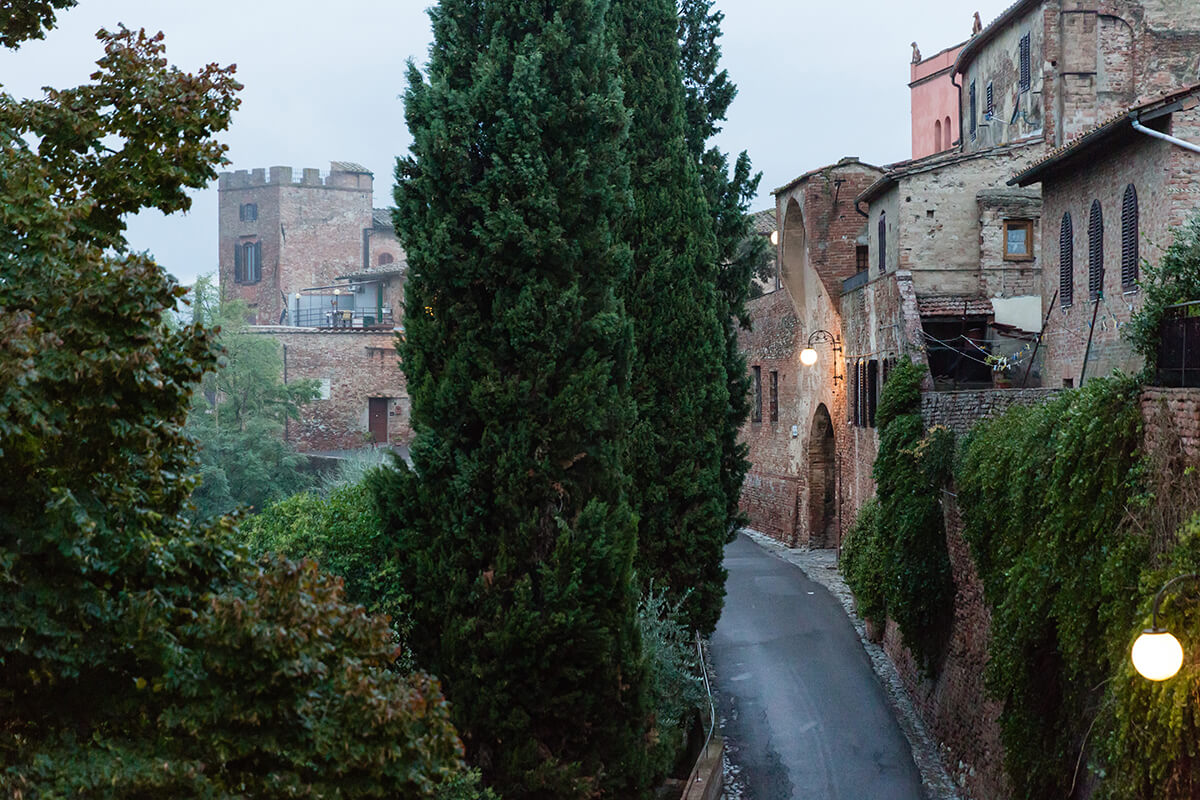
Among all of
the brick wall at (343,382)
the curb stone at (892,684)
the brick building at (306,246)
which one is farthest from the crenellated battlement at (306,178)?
the curb stone at (892,684)

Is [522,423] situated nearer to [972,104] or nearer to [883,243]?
[883,243]

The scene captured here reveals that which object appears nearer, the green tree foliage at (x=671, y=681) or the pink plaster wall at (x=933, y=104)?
the green tree foliage at (x=671, y=681)

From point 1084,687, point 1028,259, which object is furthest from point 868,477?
point 1084,687

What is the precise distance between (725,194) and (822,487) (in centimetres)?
1157

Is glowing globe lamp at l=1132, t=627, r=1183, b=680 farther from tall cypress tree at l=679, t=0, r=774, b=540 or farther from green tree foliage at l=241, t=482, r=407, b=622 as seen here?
tall cypress tree at l=679, t=0, r=774, b=540

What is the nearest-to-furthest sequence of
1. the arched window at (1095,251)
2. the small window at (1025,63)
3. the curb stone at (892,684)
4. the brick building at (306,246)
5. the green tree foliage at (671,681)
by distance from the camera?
the green tree foliage at (671,681) < the curb stone at (892,684) < the arched window at (1095,251) < the small window at (1025,63) < the brick building at (306,246)

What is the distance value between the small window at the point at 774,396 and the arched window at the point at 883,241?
28.1 feet

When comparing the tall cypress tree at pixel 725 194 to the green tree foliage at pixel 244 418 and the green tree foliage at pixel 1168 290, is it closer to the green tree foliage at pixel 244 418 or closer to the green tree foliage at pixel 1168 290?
the green tree foliage at pixel 1168 290

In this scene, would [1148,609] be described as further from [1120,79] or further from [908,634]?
[1120,79]

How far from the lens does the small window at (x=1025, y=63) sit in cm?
2319

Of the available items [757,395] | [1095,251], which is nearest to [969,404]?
[1095,251]

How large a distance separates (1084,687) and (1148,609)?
223 centimetres

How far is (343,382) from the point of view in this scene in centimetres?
4056

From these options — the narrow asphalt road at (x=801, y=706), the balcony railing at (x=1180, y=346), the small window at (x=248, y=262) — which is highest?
the small window at (x=248, y=262)
